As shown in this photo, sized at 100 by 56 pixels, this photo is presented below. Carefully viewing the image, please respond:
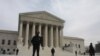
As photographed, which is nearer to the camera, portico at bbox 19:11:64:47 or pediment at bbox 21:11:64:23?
portico at bbox 19:11:64:47

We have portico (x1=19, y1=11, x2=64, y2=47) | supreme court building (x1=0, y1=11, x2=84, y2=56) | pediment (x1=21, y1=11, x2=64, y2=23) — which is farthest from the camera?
pediment (x1=21, y1=11, x2=64, y2=23)

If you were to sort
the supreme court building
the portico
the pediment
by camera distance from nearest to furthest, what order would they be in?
the supreme court building
the portico
the pediment

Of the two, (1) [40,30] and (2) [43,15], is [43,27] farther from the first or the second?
(2) [43,15]

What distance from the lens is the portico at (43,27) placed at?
61812 millimetres

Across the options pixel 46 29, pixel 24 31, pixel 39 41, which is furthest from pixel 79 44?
pixel 39 41

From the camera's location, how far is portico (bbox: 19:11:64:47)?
61.8 metres

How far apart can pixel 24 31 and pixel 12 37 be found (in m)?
8.33

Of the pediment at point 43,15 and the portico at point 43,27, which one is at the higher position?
the pediment at point 43,15

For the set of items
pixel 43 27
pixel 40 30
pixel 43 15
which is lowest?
pixel 40 30

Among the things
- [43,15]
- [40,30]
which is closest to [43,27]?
[40,30]

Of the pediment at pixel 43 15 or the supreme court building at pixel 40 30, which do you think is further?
the pediment at pixel 43 15

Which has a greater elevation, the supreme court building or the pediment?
the pediment

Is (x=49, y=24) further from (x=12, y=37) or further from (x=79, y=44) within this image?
(x=79, y=44)

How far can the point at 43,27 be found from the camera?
6725cm
